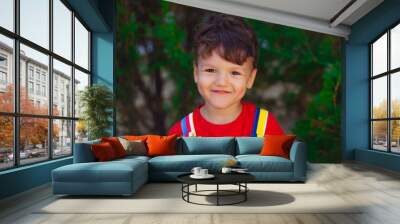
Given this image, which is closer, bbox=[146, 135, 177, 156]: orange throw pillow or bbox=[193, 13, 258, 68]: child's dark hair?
bbox=[146, 135, 177, 156]: orange throw pillow

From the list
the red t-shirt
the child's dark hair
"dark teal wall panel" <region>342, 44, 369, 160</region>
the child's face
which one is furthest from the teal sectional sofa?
"dark teal wall panel" <region>342, 44, 369, 160</region>

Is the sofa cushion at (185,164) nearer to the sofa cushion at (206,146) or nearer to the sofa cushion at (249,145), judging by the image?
the sofa cushion at (206,146)

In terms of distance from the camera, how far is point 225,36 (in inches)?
335

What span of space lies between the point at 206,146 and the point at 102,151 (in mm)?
1961

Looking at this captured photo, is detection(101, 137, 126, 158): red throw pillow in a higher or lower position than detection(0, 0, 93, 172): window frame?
lower

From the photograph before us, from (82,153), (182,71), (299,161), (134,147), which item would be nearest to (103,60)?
(182,71)

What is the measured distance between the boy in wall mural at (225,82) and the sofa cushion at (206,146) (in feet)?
4.47

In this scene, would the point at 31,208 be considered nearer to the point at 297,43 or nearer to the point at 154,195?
the point at 154,195

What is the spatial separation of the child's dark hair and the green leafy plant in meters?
2.16

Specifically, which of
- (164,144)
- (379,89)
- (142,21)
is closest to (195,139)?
(164,144)

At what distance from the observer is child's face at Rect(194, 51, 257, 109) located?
27.1 ft

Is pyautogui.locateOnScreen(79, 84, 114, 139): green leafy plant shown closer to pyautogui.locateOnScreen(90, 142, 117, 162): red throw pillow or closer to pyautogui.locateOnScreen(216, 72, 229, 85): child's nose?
pyautogui.locateOnScreen(90, 142, 117, 162): red throw pillow

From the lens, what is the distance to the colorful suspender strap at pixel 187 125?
335 inches

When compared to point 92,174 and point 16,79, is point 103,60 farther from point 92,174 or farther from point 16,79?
point 92,174
